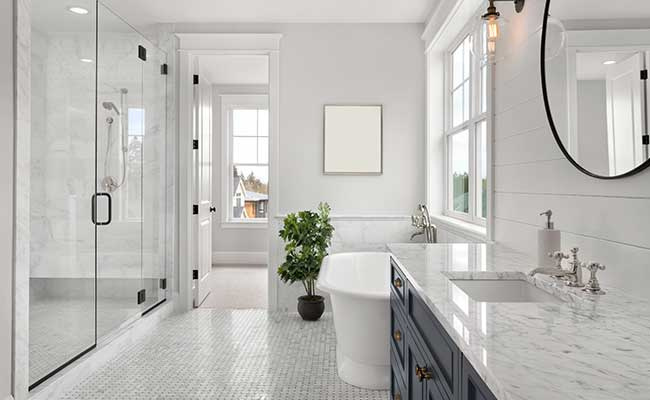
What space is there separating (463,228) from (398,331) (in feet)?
4.24

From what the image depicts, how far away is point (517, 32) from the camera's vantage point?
2.13 metres

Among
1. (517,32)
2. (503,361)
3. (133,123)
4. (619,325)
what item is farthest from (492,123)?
(133,123)

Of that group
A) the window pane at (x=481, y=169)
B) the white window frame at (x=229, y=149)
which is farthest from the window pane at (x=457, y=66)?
the white window frame at (x=229, y=149)

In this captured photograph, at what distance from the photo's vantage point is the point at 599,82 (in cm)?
137

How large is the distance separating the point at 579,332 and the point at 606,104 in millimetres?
782

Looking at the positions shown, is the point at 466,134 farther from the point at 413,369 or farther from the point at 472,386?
the point at 472,386

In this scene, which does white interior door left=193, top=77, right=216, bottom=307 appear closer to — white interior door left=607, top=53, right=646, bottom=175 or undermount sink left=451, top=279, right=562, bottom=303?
undermount sink left=451, top=279, right=562, bottom=303

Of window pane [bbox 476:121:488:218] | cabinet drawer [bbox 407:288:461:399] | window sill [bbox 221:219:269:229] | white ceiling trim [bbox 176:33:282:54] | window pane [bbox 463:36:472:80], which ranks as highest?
white ceiling trim [bbox 176:33:282:54]

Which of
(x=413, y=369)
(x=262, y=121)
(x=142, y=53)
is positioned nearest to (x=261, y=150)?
(x=262, y=121)

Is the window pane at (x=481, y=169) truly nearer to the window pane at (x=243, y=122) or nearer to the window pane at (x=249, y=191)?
the window pane at (x=249, y=191)

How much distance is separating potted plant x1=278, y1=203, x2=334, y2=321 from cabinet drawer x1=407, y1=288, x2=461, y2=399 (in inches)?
85.9

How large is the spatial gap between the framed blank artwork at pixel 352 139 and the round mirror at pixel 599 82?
7.72 feet

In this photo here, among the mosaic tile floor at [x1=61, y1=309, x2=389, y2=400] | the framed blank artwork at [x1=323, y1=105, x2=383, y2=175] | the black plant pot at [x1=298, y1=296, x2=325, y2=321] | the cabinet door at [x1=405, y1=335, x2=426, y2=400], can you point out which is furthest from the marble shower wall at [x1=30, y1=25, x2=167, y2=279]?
the cabinet door at [x1=405, y1=335, x2=426, y2=400]

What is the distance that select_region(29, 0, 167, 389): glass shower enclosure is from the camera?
240 centimetres
